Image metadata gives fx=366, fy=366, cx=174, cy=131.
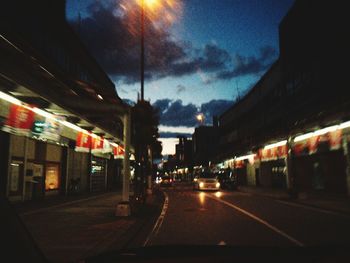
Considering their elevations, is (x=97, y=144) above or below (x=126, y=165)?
above

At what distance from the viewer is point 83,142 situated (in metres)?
20.9

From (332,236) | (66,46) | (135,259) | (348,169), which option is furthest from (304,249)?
(66,46)

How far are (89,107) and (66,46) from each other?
1739 centimetres

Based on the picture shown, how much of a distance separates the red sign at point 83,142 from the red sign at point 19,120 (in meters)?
6.90

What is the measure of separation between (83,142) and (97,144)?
3.06m

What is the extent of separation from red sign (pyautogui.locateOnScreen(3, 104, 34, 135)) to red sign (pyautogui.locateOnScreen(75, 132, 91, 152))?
6900 millimetres

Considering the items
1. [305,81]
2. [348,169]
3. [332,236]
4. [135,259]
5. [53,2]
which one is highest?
[53,2]

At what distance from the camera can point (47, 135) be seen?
14.8 meters

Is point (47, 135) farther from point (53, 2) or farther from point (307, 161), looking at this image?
point (307, 161)

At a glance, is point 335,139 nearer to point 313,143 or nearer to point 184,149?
point 313,143

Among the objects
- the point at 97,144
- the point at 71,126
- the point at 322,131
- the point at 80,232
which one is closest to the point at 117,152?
the point at 97,144

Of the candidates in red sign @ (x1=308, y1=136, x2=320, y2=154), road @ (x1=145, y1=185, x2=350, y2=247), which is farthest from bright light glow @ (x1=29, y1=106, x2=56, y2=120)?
red sign @ (x1=308, y1=136, x2=320, y2=154)

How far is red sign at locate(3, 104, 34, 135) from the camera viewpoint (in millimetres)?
11484

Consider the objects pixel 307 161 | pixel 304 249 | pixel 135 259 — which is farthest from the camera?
pixel 307 161
